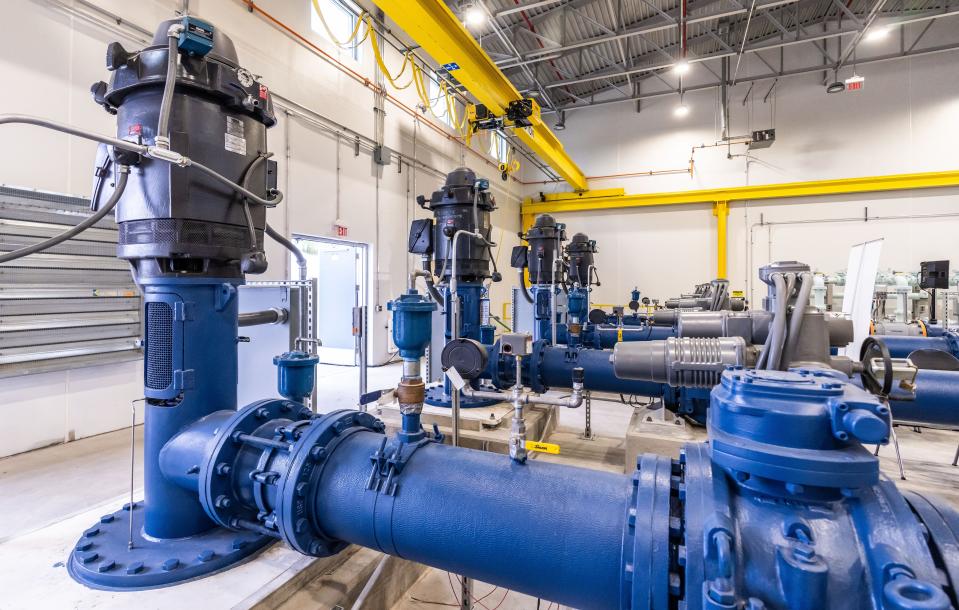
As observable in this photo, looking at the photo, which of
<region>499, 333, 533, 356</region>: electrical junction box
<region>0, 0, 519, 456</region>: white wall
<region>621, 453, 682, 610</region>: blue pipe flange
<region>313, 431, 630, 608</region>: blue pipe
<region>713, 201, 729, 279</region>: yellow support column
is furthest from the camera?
<region>713, 201, 729, 279</region>: yellow support column

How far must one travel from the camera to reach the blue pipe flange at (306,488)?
977 mm

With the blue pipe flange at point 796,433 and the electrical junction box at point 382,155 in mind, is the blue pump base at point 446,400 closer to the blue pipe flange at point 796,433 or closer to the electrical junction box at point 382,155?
the blue pipe flange at point 796,433

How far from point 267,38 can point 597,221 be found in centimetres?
715

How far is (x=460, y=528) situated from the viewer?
2.94 ft

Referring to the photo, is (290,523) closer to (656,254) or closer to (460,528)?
(460,528)

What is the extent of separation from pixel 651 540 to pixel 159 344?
1.26 meters

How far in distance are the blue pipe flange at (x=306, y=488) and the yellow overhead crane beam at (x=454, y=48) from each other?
3.30 metres

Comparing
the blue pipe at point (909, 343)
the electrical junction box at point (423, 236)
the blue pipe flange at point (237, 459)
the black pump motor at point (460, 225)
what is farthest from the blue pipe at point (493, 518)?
the blue pipe at point (909, 343)

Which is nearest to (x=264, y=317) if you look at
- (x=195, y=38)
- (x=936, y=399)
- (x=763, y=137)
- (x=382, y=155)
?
(x=195, y=38)

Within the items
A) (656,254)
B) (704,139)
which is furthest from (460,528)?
(704,139)

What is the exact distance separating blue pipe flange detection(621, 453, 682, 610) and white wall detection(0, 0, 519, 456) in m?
3.54

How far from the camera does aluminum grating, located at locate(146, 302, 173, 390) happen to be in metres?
1.20

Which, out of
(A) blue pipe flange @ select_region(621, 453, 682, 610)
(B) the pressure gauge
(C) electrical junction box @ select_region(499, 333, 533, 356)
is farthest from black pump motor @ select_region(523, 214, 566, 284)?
(A) blue pipe flange @ select_region(621, 453, 682, 610)

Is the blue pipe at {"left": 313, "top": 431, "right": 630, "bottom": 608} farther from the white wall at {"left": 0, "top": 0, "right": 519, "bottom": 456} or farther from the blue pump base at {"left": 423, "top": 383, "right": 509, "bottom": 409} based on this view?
the white wall at {"left": 0, "top": 0, "right": 519, "bottom": 456}
